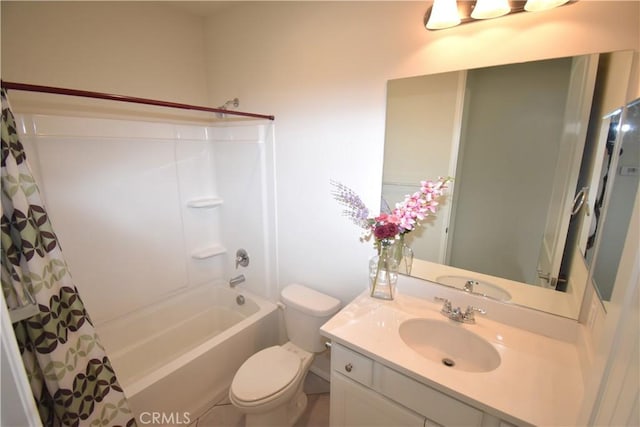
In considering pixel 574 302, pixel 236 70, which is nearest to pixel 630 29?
pixel 574 302

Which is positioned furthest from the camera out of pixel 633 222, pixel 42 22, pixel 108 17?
pixel 108 17

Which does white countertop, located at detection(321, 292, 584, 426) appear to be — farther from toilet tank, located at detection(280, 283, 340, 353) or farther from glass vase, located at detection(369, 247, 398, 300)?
toilet tank, located at detection(280, 283, 340, 353)

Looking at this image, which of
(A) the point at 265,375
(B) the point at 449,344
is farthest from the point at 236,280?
(B) the point at 449,344

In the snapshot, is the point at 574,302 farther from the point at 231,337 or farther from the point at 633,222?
the point at 231,337

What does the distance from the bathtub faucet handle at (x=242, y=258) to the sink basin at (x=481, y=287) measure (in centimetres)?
148

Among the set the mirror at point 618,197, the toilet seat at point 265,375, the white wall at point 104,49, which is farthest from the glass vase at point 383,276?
the white wall at point 104,49

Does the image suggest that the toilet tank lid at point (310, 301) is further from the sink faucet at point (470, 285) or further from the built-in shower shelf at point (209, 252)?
the built-in shower shelf at point (209, 252)

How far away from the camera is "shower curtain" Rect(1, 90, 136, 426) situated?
882mm

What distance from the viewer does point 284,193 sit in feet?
6.53

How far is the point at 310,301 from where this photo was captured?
1.77 metres

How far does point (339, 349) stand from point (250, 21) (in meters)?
2.08

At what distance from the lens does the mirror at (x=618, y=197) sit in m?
0.74

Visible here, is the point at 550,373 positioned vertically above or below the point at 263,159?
below

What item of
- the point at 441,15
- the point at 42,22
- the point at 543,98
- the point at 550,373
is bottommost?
the point at 550,373
